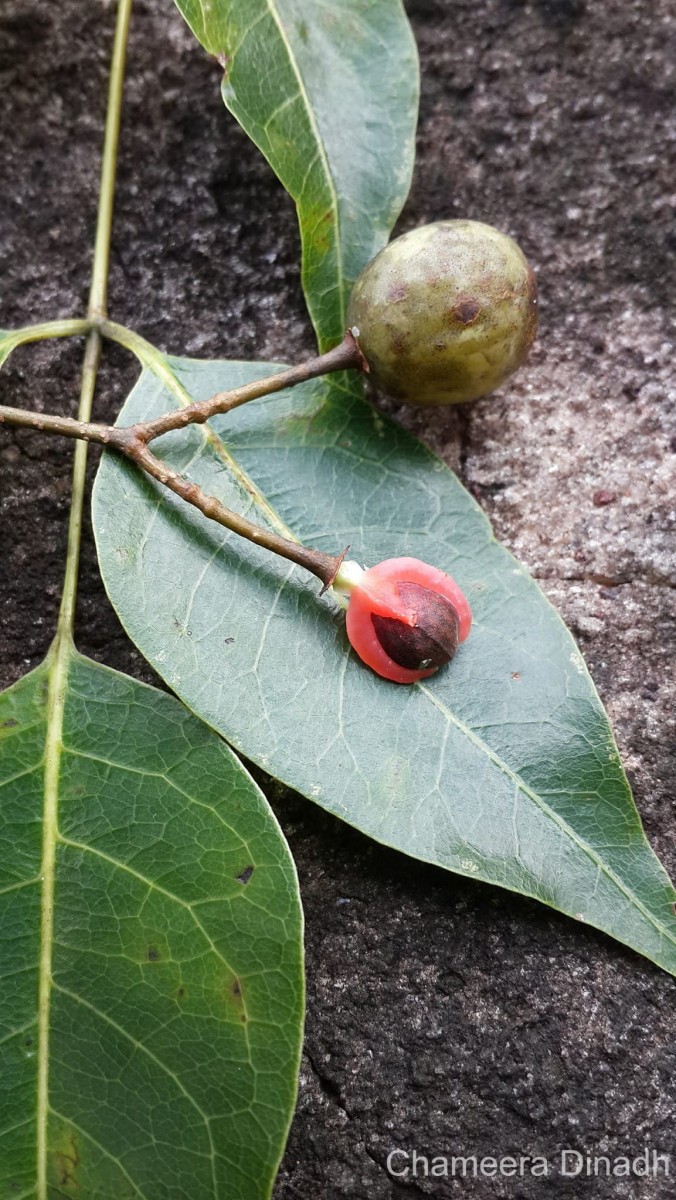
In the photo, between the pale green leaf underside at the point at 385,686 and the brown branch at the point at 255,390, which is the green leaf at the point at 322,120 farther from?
the pale green leaf underside at the point at 385,686

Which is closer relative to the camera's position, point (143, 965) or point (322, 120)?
point (143, 965)

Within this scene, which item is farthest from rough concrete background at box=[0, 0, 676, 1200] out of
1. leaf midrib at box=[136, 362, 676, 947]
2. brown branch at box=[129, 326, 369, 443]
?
brown branch at box=[129, 326, 369, 443]

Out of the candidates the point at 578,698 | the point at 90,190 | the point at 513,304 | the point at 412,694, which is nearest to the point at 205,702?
the point at 412,694

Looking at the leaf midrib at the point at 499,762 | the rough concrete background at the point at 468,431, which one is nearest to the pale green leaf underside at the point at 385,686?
the leaf midrib at the point at 499,762

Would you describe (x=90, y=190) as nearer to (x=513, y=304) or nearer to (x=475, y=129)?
(x=475, y=129)

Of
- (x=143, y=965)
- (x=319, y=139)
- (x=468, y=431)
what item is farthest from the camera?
(x=468, y=431)

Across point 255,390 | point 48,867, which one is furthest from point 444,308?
point 48,867

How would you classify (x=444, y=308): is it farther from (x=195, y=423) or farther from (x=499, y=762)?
(x=499, y=762)

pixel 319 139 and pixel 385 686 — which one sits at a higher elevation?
pixel 319 139
